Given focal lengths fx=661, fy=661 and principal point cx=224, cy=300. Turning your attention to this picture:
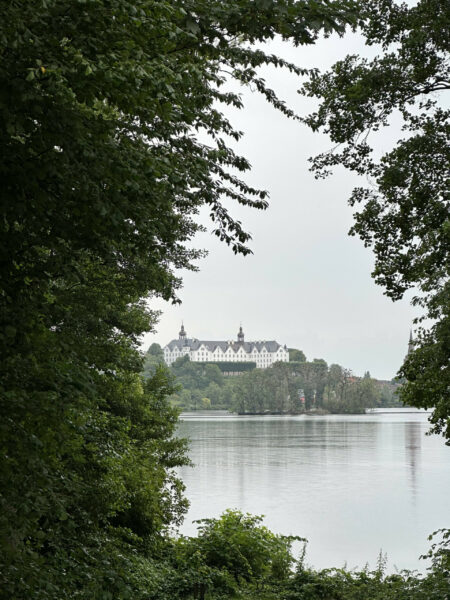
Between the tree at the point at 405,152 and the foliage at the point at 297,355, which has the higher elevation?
the foliage at the point at 297,355

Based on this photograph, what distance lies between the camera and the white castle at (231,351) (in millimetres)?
187875

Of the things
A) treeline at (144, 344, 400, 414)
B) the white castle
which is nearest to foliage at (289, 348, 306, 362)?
the white castle

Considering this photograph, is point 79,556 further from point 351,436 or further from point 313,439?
point 351,436

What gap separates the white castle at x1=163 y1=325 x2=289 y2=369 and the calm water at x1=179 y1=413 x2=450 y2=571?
142m

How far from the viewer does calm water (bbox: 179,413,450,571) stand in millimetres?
18750

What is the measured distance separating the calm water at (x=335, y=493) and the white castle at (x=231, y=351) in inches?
5603

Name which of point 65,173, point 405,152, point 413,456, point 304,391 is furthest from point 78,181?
point 304,391

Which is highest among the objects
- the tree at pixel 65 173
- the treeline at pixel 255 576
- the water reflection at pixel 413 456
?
the tree at pixel 65 173

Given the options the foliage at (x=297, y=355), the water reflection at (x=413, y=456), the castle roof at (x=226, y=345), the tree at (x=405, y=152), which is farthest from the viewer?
the castle roof at (x=226, y=345)

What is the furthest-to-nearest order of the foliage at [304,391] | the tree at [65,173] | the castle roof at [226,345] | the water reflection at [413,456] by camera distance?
1. the castle roof at [226,345]
2. the foliage at [304,391]
3. the water reflection at [413,456]
4. the tree at [65,173]

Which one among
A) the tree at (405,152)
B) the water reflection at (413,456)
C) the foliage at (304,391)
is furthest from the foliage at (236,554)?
the foliage at (304,391)

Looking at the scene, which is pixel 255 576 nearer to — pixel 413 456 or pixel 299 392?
pixel 413 456

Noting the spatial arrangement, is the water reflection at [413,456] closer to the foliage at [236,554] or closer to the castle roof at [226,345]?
the foliage at [236,554]

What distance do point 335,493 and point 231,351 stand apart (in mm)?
164989
